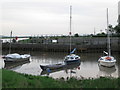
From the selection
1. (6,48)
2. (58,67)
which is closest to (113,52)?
(58,67)

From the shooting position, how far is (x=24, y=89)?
662 cm

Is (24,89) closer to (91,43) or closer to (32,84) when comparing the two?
(32,84)

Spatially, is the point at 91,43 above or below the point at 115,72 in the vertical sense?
above

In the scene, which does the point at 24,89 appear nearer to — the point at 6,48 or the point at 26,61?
the point at 26,61

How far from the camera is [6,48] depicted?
43.1 m

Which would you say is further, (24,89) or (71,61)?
(71,61)

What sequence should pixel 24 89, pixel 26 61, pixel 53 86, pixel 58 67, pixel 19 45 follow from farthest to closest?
pixel 19 45
pixel 26 61
pixel 58 67
pixel 53 86
pixel 24 89

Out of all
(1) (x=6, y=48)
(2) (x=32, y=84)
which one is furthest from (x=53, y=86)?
(1) (x=6, y=48)

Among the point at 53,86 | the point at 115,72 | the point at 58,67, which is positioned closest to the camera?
the point at 53,86

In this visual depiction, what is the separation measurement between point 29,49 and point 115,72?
2548 centimetres

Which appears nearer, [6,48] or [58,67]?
[58,67]

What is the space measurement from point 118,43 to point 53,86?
34139 millimetres

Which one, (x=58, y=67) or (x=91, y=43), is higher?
(x=91, y=43)

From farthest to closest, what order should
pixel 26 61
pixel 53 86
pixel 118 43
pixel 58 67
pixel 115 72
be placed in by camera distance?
pixel 118 43 → pixel 26 61 → pixel 58 67 → pixel 115 72 → pixel 53 86
